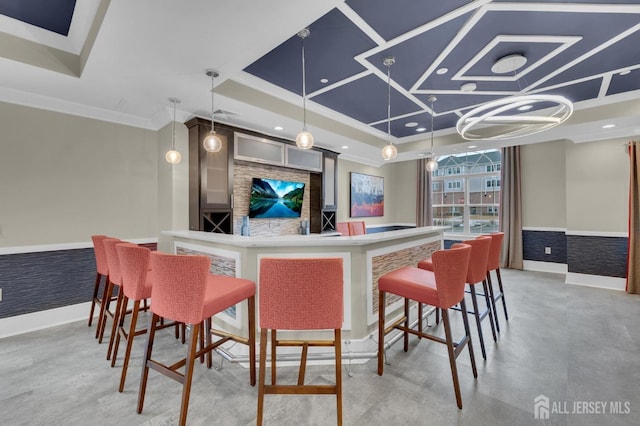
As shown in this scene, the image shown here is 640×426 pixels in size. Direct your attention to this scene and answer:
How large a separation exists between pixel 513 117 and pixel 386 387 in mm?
2919

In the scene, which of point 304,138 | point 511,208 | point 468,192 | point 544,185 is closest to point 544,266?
point 511,208

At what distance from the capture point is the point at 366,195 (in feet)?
23.8

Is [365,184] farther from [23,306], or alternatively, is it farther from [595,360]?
[23,306]

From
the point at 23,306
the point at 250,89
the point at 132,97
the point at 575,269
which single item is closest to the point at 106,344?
the point at 23,306

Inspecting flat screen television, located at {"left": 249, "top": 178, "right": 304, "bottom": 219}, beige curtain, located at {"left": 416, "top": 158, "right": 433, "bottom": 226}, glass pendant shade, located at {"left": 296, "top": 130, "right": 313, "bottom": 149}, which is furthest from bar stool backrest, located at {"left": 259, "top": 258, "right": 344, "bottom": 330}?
beige curtain, located at {"left": 416, "top": 158, "right": 433, "bottom": 226}

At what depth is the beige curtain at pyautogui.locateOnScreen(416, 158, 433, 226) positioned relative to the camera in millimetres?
7477

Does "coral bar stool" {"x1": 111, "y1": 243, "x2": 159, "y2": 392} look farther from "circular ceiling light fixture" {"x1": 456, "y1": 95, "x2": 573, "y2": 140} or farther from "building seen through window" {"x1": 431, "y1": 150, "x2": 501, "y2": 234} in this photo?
"building seen through window" {"x1": 431, "y1": 150, "x2": 501, "y2": 234}

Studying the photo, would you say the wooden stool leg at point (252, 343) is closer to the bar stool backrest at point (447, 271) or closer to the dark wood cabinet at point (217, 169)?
the bar stool backrest at point (447, 271)

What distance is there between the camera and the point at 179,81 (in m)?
2.87

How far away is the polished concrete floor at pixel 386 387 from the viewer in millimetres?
1749

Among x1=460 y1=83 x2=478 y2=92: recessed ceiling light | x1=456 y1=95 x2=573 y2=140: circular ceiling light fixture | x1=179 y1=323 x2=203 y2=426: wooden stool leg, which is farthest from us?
x1=460 y1=83 x2=478 y2=92: recessed ceiling light

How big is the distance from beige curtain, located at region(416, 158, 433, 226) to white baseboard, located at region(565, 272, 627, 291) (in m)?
3.08

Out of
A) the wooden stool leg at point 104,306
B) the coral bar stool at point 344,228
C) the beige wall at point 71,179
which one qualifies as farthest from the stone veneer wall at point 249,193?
the wooden stool leg at point 104,306

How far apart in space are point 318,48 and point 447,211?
614 cm
